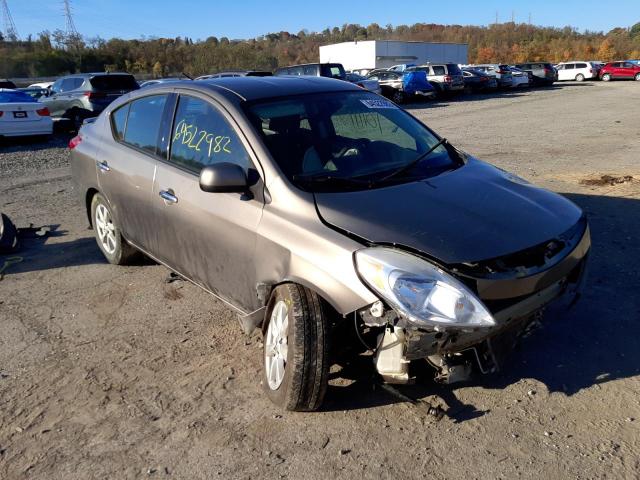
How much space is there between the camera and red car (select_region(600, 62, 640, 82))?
41.9 m

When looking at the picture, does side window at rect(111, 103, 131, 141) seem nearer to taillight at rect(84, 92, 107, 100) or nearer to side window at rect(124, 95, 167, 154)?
side window at rect(124, 95, 167, 154)

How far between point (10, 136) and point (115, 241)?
10.9 meters

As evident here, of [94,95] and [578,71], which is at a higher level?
[94,95]

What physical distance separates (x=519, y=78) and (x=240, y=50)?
144 feet

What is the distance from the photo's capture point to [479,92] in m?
33.0

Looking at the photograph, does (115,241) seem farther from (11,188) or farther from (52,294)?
(11,188)

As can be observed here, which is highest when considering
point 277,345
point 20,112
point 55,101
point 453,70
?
point 277,345

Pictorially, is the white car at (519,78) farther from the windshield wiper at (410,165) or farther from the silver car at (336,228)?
the windshield wiper at (410,165)

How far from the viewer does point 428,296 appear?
268cm

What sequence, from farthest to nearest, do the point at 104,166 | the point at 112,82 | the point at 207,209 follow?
the point at 112,82, the point at 104,166, the point at 207,209

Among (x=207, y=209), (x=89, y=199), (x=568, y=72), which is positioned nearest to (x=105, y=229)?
(x=89, y=199)

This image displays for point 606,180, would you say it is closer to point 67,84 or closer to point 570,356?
point 570,356

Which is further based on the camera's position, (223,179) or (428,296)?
(223,179)

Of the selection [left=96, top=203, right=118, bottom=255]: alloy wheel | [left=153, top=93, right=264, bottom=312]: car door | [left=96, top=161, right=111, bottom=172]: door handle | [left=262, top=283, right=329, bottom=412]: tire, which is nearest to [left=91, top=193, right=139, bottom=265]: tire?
[left=96, top=203, right=118, bottom=255]: alloy wheel
